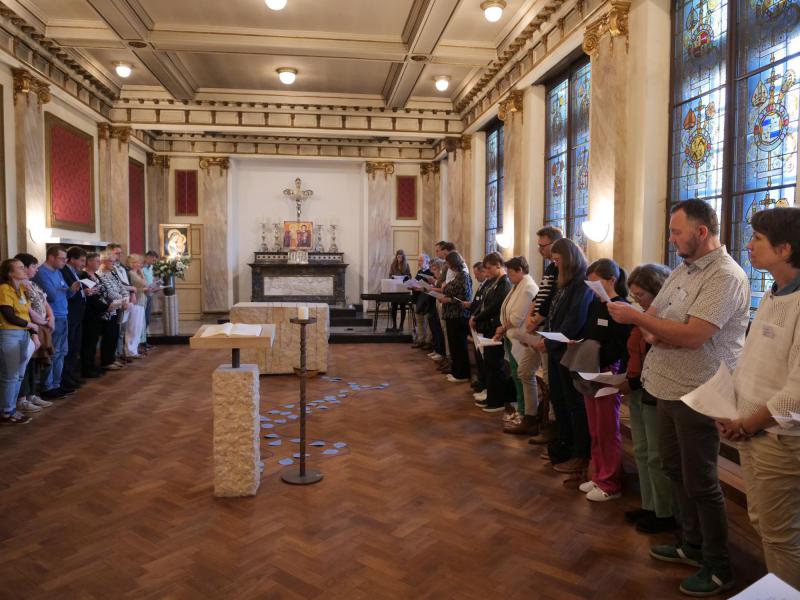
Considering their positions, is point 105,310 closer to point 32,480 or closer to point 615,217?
point 32,480

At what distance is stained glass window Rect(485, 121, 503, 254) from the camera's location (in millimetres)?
10016

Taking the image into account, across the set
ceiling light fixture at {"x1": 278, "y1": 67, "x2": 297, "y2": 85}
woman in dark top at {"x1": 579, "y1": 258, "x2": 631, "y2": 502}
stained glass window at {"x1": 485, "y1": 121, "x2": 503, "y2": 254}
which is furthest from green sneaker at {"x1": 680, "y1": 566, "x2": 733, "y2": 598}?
ceiling light fixture at {"x1": 278, "y1": 67, "x2": 297, "y2": 85}

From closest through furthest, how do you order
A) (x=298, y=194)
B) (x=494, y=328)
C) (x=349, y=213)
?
1. (x=494, y=328)
2. (x=298, y=194)
3. (x=349, y=213)

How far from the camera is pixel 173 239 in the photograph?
13.5m

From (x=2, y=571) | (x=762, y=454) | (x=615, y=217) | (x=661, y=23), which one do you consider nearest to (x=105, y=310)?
(x=2, y=571)

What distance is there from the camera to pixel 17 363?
5367 mm

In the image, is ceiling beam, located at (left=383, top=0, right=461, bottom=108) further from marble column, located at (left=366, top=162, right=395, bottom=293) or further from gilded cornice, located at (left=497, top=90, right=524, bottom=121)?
marble column, located at (left=366, top=162, right=395, bottom=293)

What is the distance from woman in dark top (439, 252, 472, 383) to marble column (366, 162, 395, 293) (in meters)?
7.15

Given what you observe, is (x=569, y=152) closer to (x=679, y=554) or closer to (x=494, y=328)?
(x=494, y=328)

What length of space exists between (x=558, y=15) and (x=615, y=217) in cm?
258

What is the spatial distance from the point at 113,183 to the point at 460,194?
6.22 meters

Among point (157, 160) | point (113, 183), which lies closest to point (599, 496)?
point (113, 183)

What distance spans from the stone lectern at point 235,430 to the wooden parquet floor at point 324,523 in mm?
139

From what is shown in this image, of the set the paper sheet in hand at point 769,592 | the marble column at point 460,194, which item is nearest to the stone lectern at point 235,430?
the paper sheet in hand at point 769,592
